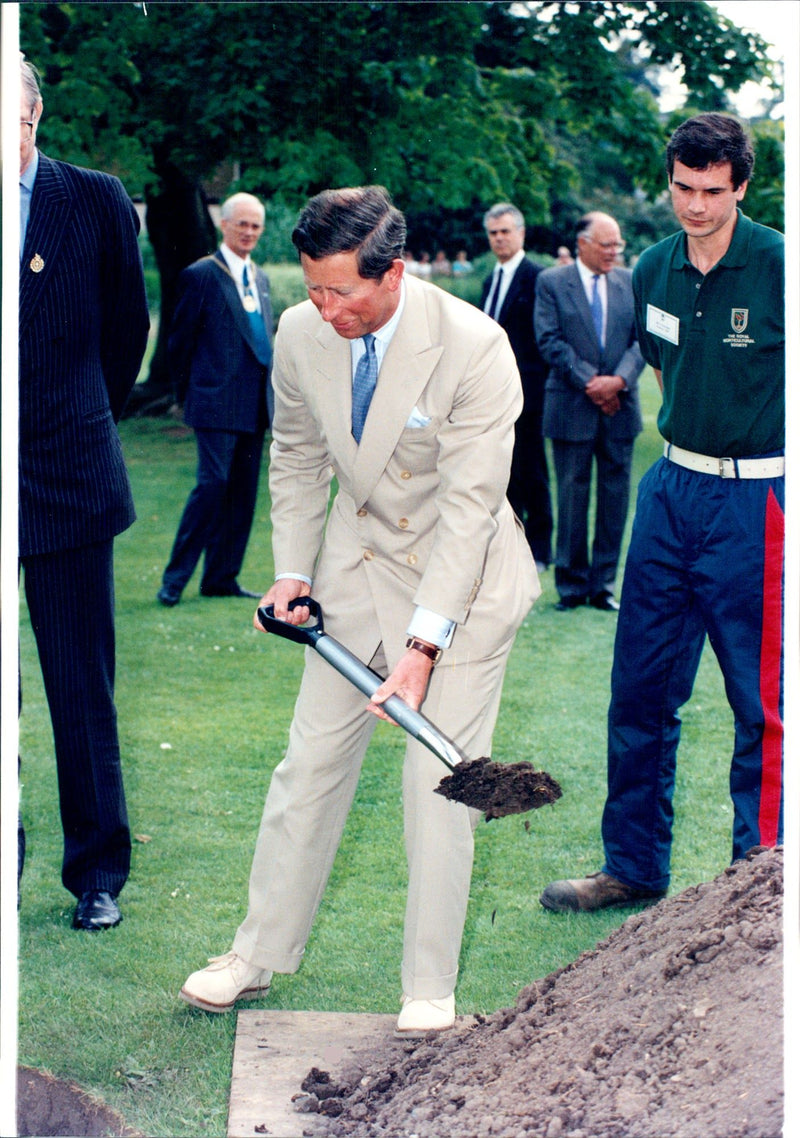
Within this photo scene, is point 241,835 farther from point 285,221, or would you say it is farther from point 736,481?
point 285,221

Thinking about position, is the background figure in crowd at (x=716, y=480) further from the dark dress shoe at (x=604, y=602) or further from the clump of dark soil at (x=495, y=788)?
the dark dress shoe at (x=604, y=602)

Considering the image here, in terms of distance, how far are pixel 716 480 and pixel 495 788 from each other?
4.19 feet

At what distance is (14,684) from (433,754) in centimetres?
123

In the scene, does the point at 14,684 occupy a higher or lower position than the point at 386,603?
higher

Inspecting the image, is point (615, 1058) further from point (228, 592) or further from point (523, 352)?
point (523, 352)

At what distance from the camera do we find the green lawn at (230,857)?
11.9ft

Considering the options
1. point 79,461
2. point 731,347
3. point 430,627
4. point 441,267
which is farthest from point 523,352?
point 441,267

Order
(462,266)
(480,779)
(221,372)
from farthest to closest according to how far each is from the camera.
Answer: (462,266), (221,372), (480,779)

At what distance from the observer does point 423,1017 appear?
3.54 m

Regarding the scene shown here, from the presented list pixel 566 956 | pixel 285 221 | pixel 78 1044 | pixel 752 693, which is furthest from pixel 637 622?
pixel 285 221

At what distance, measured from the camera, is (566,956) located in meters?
→ 4.14

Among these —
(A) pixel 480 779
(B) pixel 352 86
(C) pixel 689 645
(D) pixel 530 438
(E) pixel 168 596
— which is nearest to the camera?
(A) pixel 480 779

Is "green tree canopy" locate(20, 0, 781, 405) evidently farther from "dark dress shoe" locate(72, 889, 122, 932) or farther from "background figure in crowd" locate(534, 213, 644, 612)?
"dark dress shoe" locate(72, 889, 122, 932)

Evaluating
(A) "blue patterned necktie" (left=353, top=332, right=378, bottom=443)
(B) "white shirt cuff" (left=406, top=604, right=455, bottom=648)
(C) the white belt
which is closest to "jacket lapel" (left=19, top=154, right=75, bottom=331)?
(A) "blue patterned necktie" (left=353, top=332, right=378, bottom=443)
